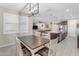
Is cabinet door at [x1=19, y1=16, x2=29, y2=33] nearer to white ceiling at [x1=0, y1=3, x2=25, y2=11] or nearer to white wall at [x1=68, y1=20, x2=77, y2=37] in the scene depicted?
white ceiling at [x1=0, y1=3, x2=25, y2=11]

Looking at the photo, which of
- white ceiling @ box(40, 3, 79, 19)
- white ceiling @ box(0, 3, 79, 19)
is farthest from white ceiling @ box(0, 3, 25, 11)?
white ceiling @ box(40, 3, 79, 19)

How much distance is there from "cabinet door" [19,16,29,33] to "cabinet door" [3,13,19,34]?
80mm

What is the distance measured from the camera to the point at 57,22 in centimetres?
185

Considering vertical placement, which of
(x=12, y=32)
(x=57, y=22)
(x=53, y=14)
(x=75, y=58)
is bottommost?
(x=75, y=58)

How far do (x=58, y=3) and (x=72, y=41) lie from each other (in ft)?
2.64

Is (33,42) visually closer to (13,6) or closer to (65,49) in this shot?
(65,49)

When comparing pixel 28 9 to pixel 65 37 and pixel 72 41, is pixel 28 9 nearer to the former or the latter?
pixel 65 37

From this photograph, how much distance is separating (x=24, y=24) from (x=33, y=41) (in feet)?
1.29

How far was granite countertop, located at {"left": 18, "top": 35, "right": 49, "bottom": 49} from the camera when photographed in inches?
70.4

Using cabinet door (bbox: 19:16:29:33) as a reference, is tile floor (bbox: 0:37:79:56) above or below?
below

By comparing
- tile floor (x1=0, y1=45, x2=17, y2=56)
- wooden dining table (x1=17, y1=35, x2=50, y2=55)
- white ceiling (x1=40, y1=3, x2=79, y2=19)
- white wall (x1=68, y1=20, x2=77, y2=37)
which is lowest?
tile floor (x1=0, y1=45, x2=17, y2=56)

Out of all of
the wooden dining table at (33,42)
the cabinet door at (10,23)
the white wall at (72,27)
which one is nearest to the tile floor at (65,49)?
the white wall at (72,27)

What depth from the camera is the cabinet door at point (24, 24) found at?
1869mm

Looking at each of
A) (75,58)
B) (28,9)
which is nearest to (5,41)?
(28,9)
